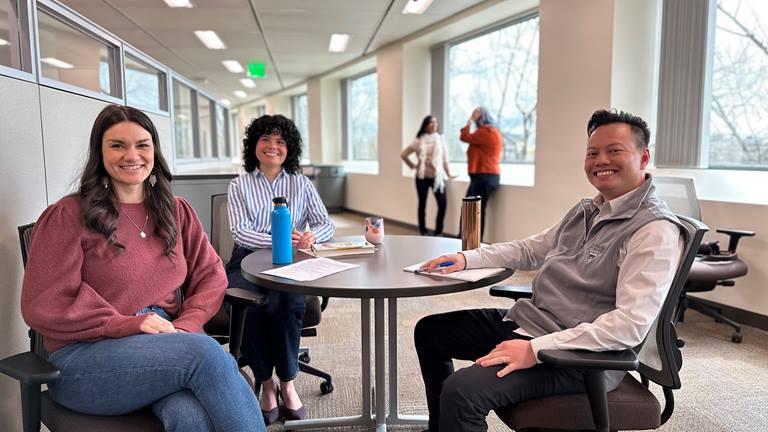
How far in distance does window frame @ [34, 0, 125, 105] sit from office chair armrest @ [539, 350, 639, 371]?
5.44 feet

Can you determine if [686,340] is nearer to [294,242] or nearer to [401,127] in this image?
[294,242]

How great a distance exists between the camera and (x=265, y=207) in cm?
220

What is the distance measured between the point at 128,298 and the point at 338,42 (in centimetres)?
627

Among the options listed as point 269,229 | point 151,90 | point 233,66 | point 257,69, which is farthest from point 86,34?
point 233,66

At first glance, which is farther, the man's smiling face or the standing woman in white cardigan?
the standing woman in white cardigan

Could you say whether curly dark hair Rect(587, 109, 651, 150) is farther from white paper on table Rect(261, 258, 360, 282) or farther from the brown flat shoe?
the brown flat shoe

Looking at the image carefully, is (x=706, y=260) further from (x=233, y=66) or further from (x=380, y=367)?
(x=233, y=66)

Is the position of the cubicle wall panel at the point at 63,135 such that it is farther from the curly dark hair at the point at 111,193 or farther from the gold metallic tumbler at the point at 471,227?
the gold metallic tumbler at the point at 471,227

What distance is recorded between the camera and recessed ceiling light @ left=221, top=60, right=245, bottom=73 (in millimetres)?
8627

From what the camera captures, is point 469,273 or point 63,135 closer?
point 469,273

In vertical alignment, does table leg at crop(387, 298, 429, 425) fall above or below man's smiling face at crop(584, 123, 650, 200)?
Result: below

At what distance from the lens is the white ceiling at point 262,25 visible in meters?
5.29

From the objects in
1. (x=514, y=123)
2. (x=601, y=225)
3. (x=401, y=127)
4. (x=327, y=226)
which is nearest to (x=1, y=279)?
(x=327, y=226)

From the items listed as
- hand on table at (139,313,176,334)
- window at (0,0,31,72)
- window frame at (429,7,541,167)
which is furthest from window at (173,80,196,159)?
hand on table at (139,313,176,334)
